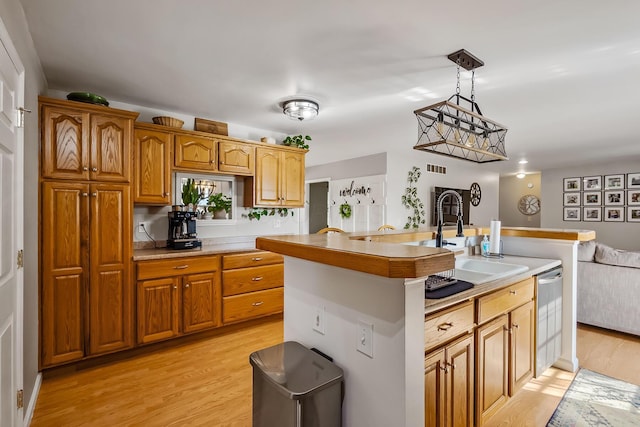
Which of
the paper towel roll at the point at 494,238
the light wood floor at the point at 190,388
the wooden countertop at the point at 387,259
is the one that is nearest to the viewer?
the wooden countertop at the point at 387,259

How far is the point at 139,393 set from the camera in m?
2.22

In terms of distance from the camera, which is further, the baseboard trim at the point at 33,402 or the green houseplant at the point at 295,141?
the green houseplant at the point at 295,141

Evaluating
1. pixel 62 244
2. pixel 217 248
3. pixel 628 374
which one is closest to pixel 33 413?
pixel 62 244

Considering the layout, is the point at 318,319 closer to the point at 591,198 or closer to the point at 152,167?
the point at 152,167

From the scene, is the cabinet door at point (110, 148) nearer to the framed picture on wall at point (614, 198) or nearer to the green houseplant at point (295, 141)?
the green houseplant at point (295, 141)

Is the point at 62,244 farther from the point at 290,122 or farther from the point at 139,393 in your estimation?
the point at 290,122

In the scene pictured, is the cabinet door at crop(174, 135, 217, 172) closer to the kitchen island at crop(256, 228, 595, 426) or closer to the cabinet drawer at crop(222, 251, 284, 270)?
the cabinet drawer at crop(222, 251, 284, 270)

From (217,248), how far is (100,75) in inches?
Result: 71.5

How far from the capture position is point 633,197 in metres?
6.57

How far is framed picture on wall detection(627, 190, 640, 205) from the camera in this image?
21.4ft

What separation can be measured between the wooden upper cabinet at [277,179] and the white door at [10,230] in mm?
2251

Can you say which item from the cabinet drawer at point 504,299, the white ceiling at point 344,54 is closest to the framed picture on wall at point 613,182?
the white ceiling at point 344,54

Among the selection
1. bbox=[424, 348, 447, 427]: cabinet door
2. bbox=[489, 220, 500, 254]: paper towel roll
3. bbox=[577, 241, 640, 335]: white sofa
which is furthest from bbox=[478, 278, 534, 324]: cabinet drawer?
bbox=[577, 241, 640, 335]: white sofa

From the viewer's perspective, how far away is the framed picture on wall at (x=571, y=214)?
289 inches
